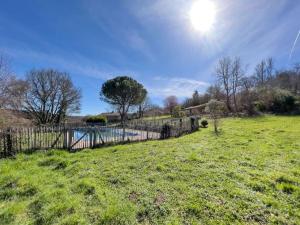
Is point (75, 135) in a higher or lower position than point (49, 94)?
lower

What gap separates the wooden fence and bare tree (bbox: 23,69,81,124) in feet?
55.1

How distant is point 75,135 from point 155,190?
21.8 feet

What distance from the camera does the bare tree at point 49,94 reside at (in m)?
23.7

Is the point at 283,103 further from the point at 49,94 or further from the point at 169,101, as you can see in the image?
the point at 49,94

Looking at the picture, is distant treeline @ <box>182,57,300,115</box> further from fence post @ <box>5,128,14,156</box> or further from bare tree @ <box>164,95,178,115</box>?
fence post @ <box>5,128,14,156</box>

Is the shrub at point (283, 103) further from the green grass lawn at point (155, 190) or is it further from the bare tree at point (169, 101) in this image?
the green grass lawn at point (155, 190)

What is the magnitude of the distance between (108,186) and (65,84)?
2436 cm

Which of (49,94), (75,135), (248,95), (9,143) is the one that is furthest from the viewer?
(248,95)

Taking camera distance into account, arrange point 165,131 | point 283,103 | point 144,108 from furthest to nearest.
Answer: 1. point 144,108
2. point 283,103
3. point 165,131

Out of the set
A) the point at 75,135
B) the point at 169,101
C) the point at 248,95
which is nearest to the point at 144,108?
the point at 169,101

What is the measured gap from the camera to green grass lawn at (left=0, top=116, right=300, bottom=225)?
322cm

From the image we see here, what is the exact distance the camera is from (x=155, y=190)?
4156mm

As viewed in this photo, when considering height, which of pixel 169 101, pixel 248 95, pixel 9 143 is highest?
pixel 169 101

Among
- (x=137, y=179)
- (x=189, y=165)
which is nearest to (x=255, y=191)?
(x=189, y=165)
